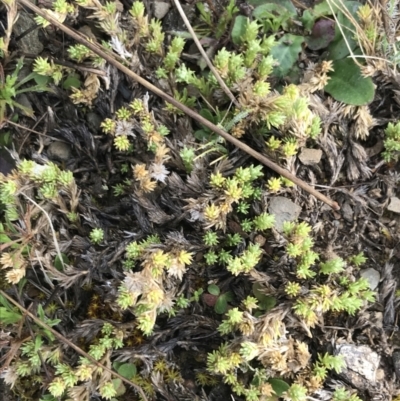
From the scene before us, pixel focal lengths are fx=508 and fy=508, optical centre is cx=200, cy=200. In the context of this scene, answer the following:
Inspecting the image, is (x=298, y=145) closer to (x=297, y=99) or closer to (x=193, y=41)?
(x=297, y=99)

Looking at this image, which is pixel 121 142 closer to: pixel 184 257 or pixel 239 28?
pixel 184 257

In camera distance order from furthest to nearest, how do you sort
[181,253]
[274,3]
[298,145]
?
[274,3] → [298,145] → [181,253]

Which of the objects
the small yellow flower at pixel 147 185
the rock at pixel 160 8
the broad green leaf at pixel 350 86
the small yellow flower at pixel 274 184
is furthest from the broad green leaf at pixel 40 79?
the broad green leaf at pixel 350 86

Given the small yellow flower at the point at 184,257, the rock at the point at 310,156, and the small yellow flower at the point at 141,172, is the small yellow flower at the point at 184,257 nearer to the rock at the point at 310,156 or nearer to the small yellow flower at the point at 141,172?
the small yellow flower at the point at 141,172

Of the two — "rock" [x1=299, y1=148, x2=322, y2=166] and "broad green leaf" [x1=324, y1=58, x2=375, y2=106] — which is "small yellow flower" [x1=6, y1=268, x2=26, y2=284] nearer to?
"rock" [x1=299, y1=148, x2=322, y2=166]

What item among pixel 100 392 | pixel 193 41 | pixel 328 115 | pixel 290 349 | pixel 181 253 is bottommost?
pixel 100 392

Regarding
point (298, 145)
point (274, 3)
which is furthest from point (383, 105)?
point (274, 3)

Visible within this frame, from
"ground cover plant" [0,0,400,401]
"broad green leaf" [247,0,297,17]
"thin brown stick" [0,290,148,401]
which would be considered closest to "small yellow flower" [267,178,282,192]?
"ground cover plant" [0,0,400,401]
